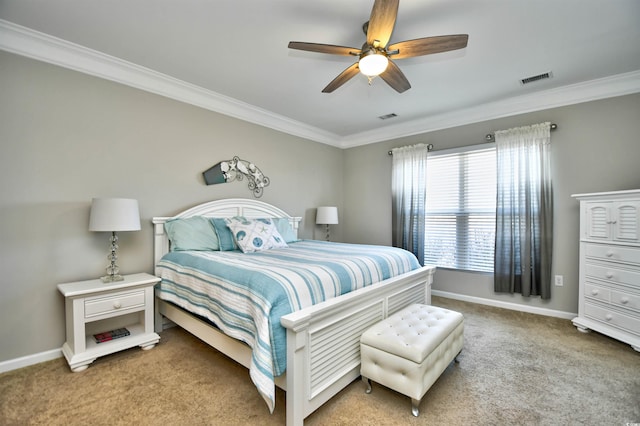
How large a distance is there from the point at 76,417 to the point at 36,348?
42.5 inches

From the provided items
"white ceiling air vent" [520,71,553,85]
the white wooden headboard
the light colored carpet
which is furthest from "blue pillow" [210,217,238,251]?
"white ceiling air vent" [520,71,553,85]

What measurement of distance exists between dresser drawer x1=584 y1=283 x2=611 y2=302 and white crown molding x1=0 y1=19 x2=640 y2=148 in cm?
203

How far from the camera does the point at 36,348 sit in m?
2.31

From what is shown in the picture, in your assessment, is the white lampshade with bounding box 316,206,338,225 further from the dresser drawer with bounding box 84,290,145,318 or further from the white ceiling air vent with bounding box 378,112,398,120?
the dresser drawer with bounding box 84,290,145,318

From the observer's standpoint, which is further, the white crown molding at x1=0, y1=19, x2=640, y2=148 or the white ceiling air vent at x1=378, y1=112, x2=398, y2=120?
the white ceiling air vent at x1=378, y1=112, x2=398, y2=120

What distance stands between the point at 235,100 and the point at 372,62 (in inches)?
85.6

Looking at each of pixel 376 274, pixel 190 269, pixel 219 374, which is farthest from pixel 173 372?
pixel 376 274

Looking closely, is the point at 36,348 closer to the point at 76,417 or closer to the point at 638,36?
the point at 76,417

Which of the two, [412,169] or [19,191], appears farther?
[412,169]

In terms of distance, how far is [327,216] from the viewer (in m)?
4.61

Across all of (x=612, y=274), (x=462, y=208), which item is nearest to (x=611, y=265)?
(x=612, y=274)

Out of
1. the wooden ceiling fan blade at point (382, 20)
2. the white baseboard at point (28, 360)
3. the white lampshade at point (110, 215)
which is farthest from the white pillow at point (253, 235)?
the wooden ceiling fan blade at point (382, 20)

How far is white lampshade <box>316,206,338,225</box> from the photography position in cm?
460

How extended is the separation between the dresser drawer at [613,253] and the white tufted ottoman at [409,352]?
181cm
